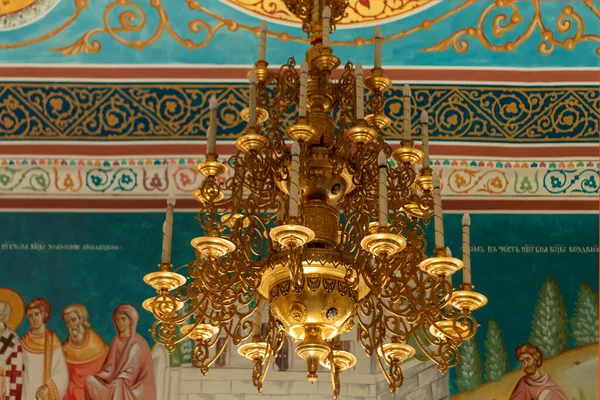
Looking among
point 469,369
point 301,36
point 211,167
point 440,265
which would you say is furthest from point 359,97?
point 469,369

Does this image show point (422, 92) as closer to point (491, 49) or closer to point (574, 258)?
point (491, 49)

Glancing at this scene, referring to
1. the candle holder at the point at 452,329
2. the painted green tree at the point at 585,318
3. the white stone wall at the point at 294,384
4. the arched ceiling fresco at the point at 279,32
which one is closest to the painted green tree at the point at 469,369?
the white stone wall at the point at 294,384

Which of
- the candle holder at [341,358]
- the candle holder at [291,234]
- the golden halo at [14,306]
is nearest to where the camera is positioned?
the candle holder at [291,234]

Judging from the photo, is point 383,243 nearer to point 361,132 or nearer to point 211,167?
point 361,132

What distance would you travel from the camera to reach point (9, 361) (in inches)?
265

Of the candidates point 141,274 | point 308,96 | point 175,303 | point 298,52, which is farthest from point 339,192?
point 141,274

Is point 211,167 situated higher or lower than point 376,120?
lower

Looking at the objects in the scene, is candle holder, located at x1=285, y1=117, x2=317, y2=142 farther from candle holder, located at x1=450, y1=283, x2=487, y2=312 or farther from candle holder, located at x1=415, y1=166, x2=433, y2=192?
candle holder, located at x1=450, y1=283, x2=487, y2=312

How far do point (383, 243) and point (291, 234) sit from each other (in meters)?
0.39

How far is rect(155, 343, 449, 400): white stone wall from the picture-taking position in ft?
21.7

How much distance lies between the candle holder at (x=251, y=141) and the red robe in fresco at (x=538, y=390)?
3194mm

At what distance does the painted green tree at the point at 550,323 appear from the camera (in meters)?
6.81

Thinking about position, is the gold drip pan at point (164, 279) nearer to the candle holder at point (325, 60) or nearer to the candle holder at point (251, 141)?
the candle holder at point (251, 141)

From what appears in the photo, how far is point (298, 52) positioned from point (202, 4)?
0.71 metres
